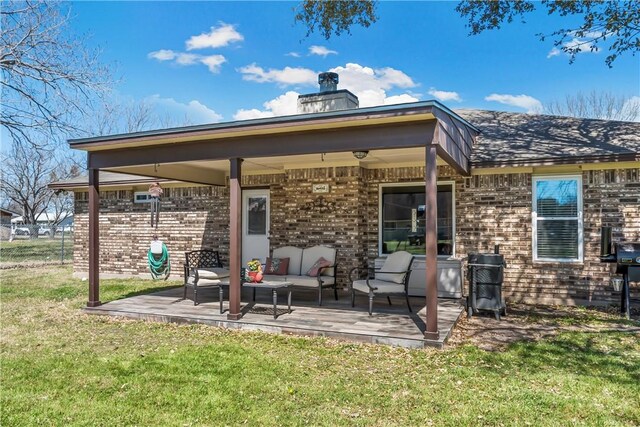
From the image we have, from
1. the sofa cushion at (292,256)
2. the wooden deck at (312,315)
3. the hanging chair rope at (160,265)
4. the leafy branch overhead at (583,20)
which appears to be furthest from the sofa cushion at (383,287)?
the hanging chair rope at (160,265)

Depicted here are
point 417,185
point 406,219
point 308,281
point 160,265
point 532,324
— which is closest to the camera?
point 532,324

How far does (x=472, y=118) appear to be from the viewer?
11391 mm

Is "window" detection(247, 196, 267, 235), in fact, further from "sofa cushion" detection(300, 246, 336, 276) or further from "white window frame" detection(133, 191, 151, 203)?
"white window frame" detection(133, 191, 151, 203)

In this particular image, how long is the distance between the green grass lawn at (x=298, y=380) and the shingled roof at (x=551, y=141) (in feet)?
9.91

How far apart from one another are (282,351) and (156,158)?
12.1ft

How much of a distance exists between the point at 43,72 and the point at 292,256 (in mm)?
9439

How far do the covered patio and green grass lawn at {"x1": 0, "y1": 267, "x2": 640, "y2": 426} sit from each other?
2.05 feet

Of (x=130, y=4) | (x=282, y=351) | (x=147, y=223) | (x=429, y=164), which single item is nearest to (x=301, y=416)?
(x=282, y=351)

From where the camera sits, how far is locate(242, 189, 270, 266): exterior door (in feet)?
34.6

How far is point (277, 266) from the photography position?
28.4 ft

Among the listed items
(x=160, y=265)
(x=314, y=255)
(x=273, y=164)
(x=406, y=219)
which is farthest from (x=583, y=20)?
(x=160, y=265)

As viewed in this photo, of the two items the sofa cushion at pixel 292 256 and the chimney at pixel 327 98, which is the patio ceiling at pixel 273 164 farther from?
the sofa cushion at pixel 292 256

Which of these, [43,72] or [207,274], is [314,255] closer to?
[207,274]

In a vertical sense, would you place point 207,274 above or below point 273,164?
below
